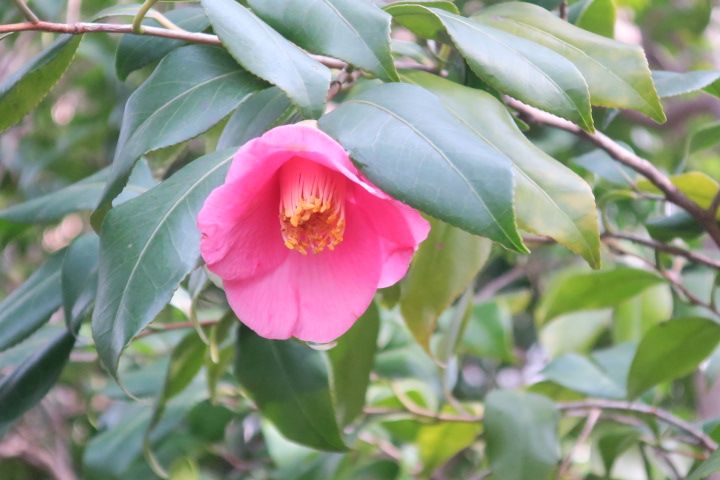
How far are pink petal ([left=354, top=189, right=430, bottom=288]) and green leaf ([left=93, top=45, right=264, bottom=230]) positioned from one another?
4.4 inches

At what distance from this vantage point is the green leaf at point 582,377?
1.10 m

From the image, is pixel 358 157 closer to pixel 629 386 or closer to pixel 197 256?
pixel 197 256

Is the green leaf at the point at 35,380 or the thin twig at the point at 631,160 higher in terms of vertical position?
the thin twig at the point at 631,160

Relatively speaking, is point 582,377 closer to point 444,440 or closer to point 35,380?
point 444,440

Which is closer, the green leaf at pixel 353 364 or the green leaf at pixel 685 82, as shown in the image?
the green leaf at pixel 685 82

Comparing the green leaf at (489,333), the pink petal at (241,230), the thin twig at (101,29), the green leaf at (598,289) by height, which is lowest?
the green leaf at (489,333)

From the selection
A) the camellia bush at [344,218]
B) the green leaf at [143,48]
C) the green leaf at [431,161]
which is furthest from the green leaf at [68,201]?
the green leaf at [431,161]

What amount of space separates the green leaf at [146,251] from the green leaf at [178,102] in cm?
3

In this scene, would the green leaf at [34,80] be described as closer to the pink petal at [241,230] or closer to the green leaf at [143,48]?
the green leaf at [143,48]

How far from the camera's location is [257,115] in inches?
25.6

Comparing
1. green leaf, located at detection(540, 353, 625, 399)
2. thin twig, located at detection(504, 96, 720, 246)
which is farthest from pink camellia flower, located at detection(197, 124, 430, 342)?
green leaf, located at detection(540, 353, 625, 399)

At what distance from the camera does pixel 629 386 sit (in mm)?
1029

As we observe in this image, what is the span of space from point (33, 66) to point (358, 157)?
0.30 meters

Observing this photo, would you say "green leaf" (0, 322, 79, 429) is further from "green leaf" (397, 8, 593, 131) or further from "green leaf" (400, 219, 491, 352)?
"green leaf" (397, 8, 593, 131)
